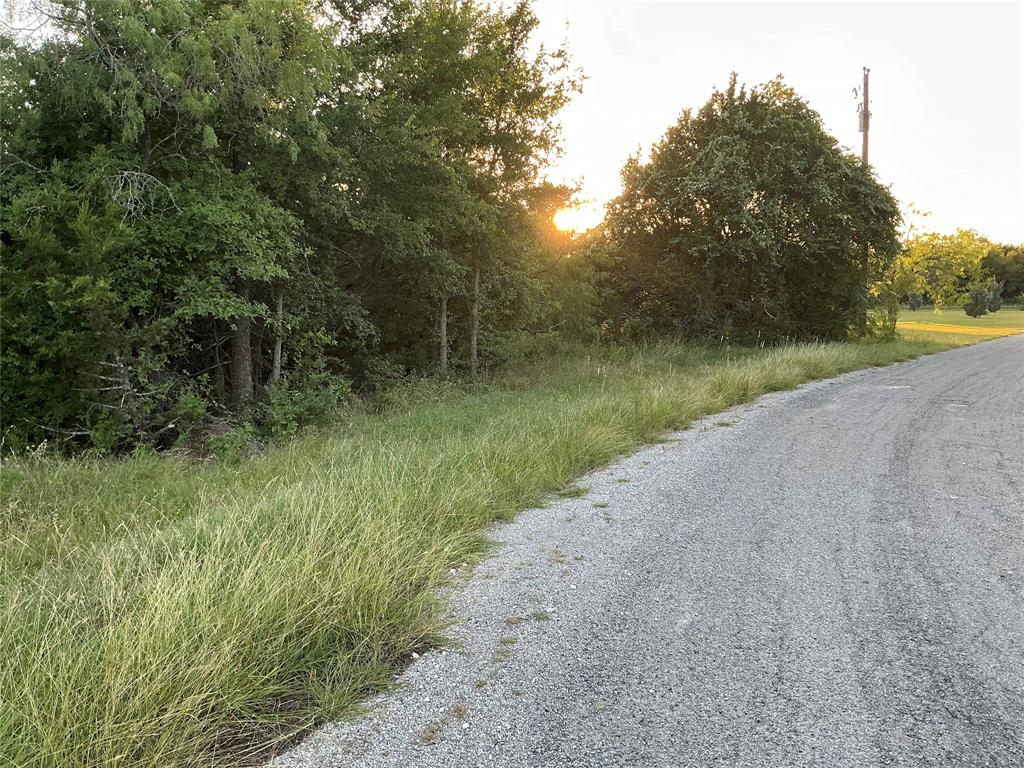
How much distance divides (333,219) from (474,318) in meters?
4.90

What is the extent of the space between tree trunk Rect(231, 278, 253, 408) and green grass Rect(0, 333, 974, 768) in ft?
14.1

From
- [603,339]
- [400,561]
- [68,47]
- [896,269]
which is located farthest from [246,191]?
[896,269]

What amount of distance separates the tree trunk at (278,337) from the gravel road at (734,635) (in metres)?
6.95

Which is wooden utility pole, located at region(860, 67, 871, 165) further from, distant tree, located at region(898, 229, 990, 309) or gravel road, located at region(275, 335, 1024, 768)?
gravel road, located at region(275, 335, 1024, 768)

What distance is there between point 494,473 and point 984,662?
3.30 meters

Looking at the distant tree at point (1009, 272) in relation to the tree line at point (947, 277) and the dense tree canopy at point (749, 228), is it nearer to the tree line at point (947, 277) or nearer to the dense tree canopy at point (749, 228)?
the tree line at point (947, 277)

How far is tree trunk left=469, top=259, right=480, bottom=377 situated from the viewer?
1468cm

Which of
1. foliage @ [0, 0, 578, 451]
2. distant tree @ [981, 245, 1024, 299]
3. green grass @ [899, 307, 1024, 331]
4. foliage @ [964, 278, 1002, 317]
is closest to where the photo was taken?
foliage @ [0, 0, 578, 451]

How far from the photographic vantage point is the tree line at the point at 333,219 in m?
7.46

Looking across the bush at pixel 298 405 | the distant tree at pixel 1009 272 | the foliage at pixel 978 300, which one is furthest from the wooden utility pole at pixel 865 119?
the distant tree at pixel 1009 272

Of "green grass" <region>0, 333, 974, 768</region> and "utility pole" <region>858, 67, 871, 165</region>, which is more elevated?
"utility pole" <region>858, 67, 871, 165</region>

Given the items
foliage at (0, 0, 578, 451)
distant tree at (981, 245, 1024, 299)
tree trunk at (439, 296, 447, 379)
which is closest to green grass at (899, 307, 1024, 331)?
distant tree at (981, 245, 1024, 299)

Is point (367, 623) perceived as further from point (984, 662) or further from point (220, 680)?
point (984, 662)

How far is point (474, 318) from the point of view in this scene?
1522 centimetres
